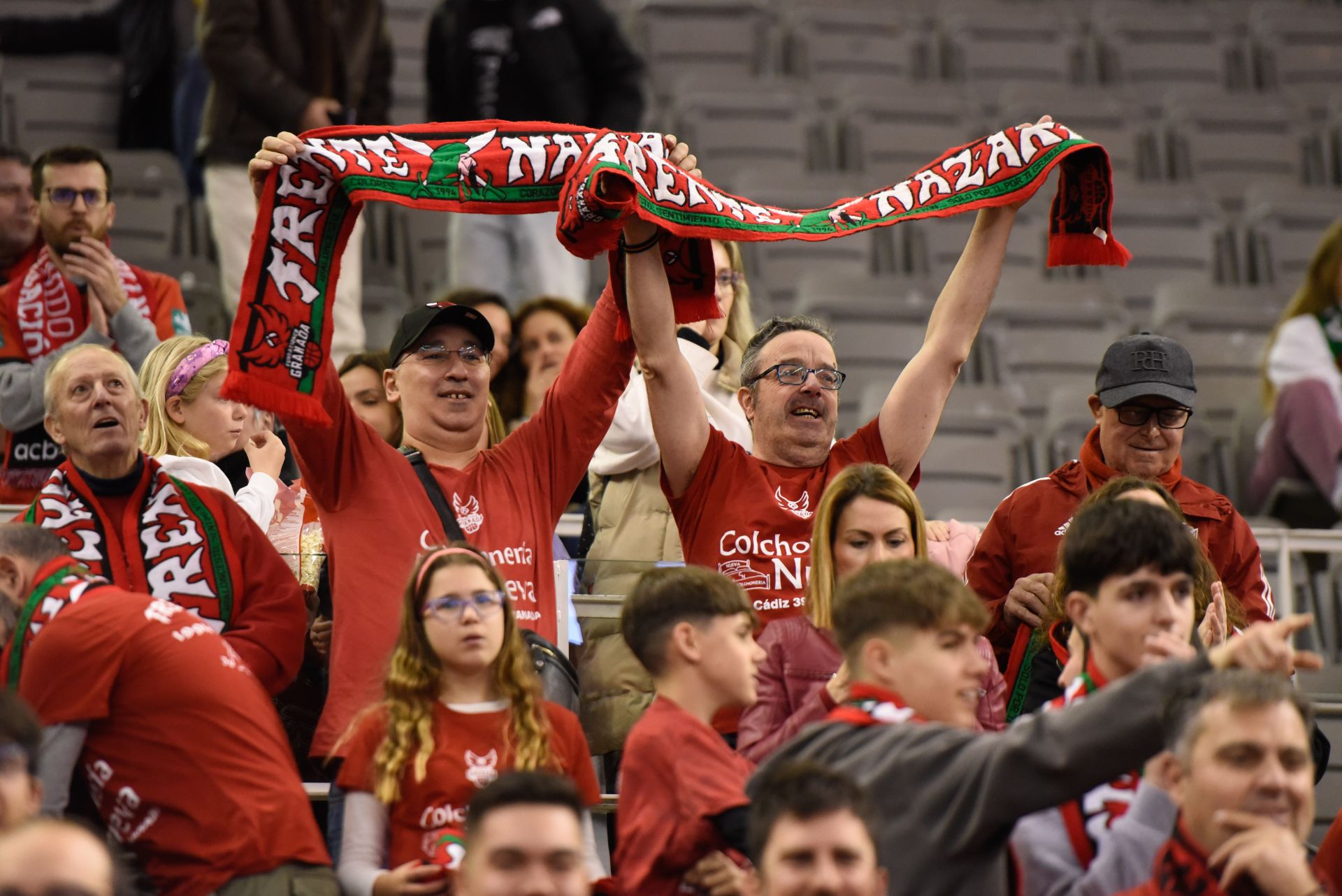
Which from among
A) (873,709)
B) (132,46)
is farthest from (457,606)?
(132,46)

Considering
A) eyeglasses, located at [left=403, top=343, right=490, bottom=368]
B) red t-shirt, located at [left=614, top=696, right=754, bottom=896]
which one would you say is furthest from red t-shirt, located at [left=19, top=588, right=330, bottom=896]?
eyeglasses, located at [left=403, top=343, right=490, bottom=368]

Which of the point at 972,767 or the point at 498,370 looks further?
the point at 498,370

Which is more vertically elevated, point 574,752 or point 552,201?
point 552,201

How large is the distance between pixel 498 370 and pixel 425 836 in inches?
113

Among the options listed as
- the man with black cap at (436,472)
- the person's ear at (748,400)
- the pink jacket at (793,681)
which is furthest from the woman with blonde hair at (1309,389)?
the pink jacket at (793,681)

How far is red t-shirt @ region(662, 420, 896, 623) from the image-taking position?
4.60m

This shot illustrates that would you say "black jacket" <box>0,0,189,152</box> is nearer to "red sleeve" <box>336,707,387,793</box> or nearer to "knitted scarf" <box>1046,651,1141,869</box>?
"red sleeve" <box>336,707,387,793</box>

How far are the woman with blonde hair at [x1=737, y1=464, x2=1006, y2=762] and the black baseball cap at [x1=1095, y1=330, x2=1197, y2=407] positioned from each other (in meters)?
0.82

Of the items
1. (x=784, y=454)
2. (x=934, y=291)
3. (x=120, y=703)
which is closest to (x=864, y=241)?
(x=934, y=291)

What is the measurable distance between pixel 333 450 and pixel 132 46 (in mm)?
4564

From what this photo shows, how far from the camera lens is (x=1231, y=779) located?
304 centimetres

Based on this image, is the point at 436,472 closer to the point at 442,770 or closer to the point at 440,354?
the point at 440,354

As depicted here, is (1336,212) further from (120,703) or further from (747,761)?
(120,703)

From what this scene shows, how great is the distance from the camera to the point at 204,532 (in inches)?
167
